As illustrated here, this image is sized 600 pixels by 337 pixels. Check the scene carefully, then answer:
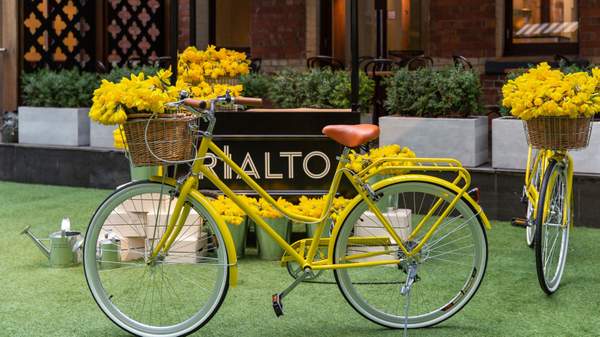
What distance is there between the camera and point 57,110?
7.93 m

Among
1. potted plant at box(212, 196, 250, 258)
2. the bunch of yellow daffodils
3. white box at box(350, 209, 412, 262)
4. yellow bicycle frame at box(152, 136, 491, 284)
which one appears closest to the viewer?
yellow bicycle frame at box(152, 136, 491, 284)

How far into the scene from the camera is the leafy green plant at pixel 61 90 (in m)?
7.90

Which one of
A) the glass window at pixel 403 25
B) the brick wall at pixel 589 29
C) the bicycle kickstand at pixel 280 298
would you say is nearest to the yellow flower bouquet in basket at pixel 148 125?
the bicycle kickstand at pixel 280 298

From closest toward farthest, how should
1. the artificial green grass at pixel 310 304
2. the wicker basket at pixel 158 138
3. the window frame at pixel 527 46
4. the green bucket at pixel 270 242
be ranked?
1. the wicker basket at pixel 158 138
2. the artificial green grass at pixel 310 304
3. the green bucket at pixel 270 242
4. the window frame at pixel 527 46

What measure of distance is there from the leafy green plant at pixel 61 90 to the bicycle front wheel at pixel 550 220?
4.64 meters

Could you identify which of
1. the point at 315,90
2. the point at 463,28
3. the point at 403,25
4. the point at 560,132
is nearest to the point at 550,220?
the point at 560,132

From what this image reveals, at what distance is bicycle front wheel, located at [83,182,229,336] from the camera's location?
3.51 metres

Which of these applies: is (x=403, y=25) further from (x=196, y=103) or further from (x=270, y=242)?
(x=196, y=103)

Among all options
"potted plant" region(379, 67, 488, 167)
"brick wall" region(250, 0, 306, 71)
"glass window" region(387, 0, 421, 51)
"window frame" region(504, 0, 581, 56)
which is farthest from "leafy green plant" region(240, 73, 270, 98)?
"glass window" region(387, 0, 421, 51)

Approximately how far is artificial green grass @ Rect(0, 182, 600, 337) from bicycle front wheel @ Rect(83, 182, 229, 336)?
14 cm

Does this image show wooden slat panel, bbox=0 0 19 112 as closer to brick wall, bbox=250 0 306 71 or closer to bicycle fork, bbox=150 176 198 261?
brick wall, bbox=250 0 306 71

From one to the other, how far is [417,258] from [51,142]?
16.8 feet

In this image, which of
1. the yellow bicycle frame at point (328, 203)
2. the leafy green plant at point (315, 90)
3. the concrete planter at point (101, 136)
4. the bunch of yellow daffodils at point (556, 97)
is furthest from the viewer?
the concrete planter at point (101, 136)

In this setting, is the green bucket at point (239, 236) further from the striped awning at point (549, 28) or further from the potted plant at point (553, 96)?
the striped awning at point (549, 28)
